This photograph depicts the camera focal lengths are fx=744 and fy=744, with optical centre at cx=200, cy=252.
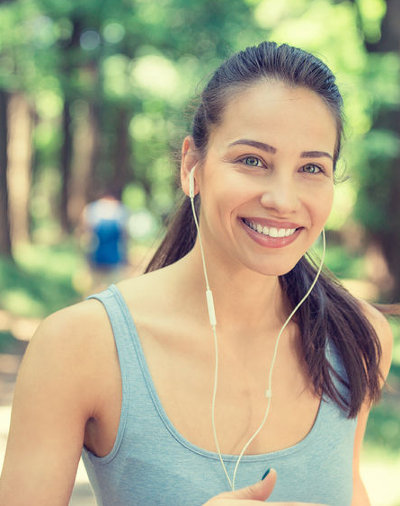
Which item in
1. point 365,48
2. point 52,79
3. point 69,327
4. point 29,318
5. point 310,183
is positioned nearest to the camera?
point 69,327

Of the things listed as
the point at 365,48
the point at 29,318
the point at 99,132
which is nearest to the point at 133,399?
the point at 29,318

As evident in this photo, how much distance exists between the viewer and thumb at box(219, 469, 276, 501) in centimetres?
158

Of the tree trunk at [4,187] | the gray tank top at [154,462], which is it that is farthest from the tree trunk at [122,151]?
the gray tank top at [154,462]

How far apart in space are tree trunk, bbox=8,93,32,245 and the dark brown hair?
1208 cm

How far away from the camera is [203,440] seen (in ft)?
6.11

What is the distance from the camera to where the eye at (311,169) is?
6.28ft

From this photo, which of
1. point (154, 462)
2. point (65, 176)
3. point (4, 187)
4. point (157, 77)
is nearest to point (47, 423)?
point (154, 462)

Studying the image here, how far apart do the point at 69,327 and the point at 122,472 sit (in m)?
0.38

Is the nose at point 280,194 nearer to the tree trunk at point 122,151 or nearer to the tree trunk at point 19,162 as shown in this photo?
the tree trunk at point 19,162

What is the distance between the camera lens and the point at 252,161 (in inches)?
74.2

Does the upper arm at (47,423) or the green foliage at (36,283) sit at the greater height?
the upper arm at (47,423)

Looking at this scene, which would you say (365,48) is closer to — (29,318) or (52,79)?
(52,79)

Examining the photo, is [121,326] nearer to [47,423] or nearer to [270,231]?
[47,423]

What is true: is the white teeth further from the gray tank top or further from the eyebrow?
the gray tank top
